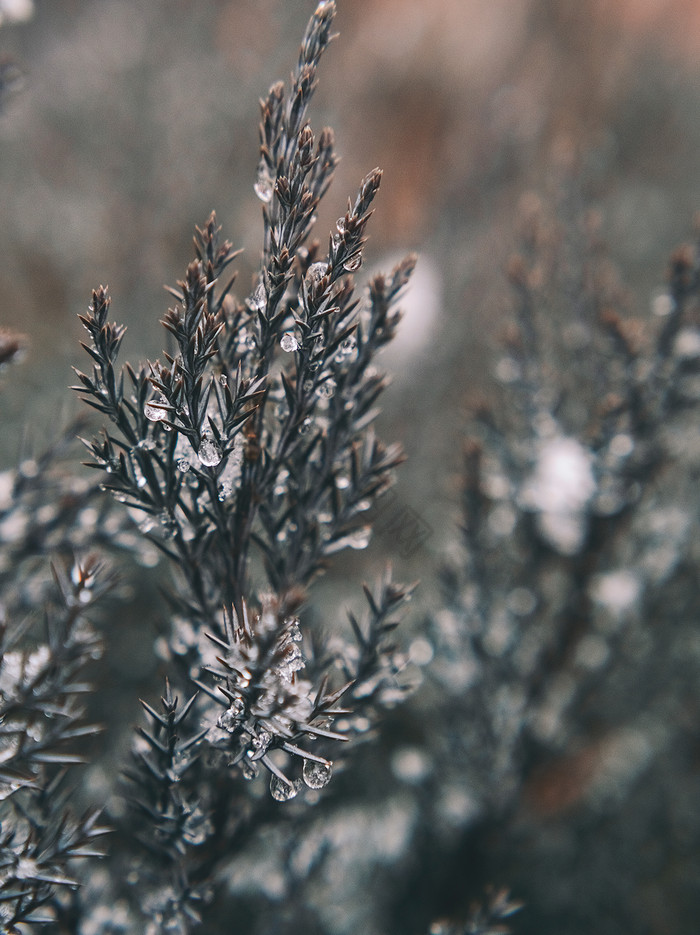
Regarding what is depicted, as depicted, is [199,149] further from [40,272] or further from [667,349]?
[667,349]

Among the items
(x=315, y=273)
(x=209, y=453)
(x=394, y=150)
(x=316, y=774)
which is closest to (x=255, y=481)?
(x=209, y=453)

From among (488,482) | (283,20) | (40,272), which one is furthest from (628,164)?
(40,272)

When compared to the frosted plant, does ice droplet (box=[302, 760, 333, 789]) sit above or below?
below

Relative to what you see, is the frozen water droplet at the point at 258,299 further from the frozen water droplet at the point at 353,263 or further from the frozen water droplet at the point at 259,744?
the frozen water droplet at the point at 259,744

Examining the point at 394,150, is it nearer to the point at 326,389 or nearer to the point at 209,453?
the point at 326,389

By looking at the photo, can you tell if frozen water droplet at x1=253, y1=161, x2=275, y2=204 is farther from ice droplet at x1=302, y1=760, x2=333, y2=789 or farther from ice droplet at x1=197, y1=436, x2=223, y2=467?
ice droplet at x1=302, y1=760, x2=333, y2=789

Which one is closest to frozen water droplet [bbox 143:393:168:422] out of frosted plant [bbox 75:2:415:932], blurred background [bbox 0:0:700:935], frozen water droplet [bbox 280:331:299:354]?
frosted plant [bbox 75:2:415:932]
